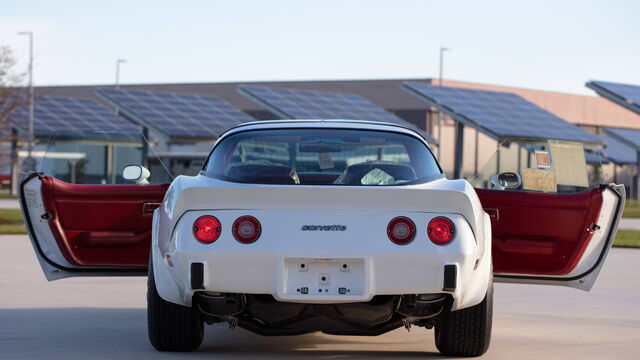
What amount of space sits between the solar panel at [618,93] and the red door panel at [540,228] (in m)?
34.9

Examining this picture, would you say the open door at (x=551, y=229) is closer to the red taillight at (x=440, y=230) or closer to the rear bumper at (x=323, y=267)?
the red taillight at (x=440, y=230)

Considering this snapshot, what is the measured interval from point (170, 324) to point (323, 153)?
5.28 feet

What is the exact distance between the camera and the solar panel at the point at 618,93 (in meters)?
41.4

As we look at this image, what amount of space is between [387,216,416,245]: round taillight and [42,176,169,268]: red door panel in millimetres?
2231

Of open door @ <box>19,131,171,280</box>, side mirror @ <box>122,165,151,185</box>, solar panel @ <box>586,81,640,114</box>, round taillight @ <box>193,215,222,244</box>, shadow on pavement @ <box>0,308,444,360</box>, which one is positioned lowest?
shadow on pavement @ <box>0,308,444,360</box>

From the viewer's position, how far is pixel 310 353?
279 inches

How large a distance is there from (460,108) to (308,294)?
40.1m

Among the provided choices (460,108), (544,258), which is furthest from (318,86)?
(544,258)

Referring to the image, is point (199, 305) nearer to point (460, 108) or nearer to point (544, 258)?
point (544, 258)

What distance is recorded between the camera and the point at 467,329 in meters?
6.79

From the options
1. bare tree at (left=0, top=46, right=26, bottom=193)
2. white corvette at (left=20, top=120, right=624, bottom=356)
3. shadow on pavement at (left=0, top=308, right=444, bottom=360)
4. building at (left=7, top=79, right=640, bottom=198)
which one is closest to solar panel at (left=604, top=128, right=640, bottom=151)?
building at (left=7, top=79, right=640, bottom=198)

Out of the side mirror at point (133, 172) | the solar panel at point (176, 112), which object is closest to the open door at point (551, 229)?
the side mirror at point (133, 172)

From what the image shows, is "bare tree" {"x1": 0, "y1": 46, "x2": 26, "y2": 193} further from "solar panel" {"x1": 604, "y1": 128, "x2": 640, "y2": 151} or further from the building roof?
the building roof

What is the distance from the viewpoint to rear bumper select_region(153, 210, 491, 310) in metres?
6.05
